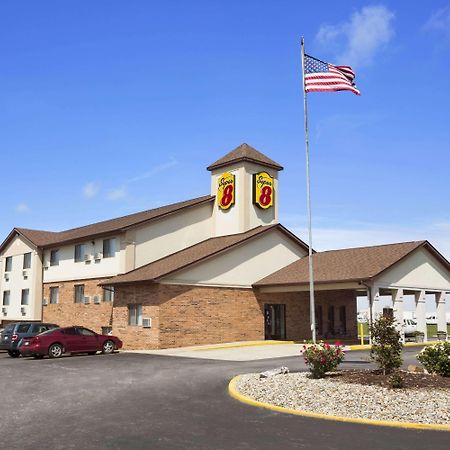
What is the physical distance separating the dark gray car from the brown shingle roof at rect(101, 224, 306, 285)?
5.16 meters

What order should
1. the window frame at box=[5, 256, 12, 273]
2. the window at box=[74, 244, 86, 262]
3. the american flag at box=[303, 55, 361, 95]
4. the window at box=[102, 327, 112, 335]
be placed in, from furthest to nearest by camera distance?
the window frame at box=[5, 256, 12, 273] → the window at box=[74, 244, 86, 262] → the window at box=[102, 327, 112, 335] → the american flag at box=[303, 55, 361, 95]

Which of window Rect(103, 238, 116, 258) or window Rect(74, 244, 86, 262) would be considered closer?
window Rect(103, 238, 116, 258)

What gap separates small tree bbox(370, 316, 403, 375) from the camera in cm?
1366

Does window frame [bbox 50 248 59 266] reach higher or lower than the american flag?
lower

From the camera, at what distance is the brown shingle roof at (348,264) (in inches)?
1141

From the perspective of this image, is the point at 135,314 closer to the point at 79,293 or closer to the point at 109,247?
the point at 109,247

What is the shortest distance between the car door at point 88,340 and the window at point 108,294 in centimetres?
641

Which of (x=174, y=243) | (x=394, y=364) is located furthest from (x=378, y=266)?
(x=394, y=364)

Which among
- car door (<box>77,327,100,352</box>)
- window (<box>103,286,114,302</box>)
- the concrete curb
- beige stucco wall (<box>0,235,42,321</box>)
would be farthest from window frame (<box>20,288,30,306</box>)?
the concrete curb

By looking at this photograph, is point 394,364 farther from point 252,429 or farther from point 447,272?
point 447,272

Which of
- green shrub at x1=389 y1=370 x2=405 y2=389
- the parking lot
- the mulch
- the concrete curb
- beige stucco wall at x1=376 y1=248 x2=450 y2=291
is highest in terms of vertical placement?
beige stucco wall at x1=376 y1=248 x2=450 y2=291

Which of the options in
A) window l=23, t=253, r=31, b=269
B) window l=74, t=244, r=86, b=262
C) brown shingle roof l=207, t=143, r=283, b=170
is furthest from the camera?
window l=23, t=253, r=31, b=269

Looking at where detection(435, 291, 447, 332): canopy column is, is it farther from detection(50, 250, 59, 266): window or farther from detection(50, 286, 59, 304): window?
detection(50, 250, 59, 266): window

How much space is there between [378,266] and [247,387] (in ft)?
57.6
